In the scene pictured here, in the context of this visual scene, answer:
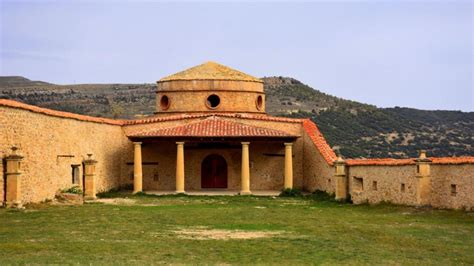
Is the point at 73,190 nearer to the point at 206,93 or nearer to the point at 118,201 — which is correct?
the point at 118,201

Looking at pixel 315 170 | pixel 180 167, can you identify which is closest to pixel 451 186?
pixel 315 170

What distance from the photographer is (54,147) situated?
35.9 metres

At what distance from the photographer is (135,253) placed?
20594 millimetres

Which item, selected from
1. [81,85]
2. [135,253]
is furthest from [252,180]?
[81,85]

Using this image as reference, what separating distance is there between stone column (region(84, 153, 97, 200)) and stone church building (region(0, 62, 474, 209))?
0.04 meters

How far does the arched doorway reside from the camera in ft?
151

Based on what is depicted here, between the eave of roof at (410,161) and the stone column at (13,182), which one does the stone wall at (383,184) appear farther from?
the stone column at (13,182)

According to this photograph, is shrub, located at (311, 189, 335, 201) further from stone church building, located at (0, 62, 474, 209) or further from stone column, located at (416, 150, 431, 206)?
stone column, located at (416, 150, 431, 206)

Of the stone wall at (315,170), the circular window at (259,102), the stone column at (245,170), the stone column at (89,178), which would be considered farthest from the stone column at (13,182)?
the circular window at (259,102)

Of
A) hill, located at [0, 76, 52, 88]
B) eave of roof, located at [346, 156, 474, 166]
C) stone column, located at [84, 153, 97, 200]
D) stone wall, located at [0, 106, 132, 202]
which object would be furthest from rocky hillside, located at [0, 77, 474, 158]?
eave of roof, located at [346, 156, 474, 166]

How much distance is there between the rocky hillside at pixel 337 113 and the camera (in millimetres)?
76625

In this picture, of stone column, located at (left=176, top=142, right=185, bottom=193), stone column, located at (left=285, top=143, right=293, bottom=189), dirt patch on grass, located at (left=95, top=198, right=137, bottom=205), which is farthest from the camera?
stone column, located at (left=285, top=143, right=293, bottom=189)

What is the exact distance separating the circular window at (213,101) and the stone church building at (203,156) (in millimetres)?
69

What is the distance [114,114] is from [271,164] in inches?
1487
